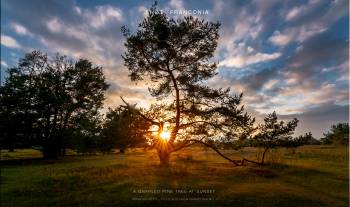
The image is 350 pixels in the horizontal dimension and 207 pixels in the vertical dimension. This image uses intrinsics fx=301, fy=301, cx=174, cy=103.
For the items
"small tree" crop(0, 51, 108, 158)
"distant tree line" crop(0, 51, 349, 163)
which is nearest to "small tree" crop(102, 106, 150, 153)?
"distant tree line" crop(0, 51, 349, 163)

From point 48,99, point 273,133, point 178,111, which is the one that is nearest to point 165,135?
point 178,111

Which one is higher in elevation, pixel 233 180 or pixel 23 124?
pixel 23 124

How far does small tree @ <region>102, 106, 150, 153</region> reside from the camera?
906 inches

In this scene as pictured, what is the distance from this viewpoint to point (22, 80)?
130 ft

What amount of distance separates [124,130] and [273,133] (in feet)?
42.3

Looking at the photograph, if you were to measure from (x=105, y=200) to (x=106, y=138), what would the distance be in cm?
1042

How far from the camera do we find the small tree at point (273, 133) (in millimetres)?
26025

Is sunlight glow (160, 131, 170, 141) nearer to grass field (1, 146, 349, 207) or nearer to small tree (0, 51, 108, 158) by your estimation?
grass field (1, 146, 349, 207)

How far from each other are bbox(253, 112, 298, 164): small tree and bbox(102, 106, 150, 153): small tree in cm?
995

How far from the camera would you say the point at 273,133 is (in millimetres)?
26234

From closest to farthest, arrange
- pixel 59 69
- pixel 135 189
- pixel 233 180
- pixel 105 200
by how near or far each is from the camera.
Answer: pixel 105 200 → pixel 135 189 → pixel 233 180 → pixel 59 69

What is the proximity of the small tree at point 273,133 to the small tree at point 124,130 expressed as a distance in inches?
392

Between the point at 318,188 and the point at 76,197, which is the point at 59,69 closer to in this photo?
the point at 76,197

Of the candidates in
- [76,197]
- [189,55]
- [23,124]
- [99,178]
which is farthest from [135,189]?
[23,124]
